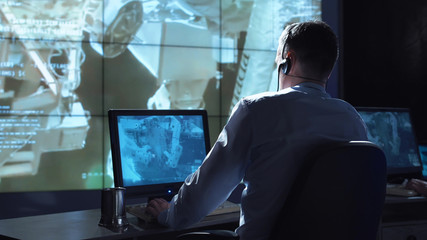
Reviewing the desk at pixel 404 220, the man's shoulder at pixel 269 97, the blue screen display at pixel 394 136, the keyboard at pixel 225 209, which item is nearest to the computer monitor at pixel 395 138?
the blue screen display at pixel 394 136

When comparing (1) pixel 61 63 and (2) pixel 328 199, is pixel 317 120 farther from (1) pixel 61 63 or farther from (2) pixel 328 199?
(1) pixel 61 63

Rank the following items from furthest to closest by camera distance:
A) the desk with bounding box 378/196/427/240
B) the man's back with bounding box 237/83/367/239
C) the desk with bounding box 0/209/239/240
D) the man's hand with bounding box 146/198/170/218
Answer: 1. the desk with bounding box 378/196/427/240
2. the man's hand with bounding box 146/198/170/218
3. the desk with bounding box 0/209/239/240
4. the man's back with bounding box 237/83/367/239

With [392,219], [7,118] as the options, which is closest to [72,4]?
[7,118]

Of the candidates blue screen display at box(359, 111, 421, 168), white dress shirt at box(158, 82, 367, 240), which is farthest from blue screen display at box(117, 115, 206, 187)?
blue screen display at box(359, 111, 421, 168)

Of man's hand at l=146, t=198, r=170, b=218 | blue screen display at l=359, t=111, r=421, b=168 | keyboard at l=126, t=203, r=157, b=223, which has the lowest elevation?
keyboard at l=126, t=203, r=157, b=223

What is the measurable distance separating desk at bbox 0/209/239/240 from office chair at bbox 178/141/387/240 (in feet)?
2.09

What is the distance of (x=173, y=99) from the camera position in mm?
5488

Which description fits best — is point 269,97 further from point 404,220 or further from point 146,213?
point 404,220

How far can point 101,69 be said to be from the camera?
5.29 meters

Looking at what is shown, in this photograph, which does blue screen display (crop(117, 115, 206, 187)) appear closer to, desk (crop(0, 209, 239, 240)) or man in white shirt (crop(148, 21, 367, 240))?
desk (crop(0, 209, 239, 240))

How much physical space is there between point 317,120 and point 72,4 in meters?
4.23

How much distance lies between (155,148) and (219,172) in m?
0.74

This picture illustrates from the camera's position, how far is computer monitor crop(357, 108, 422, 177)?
3.12 m

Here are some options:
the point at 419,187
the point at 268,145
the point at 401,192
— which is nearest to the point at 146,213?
the point at 268,145
